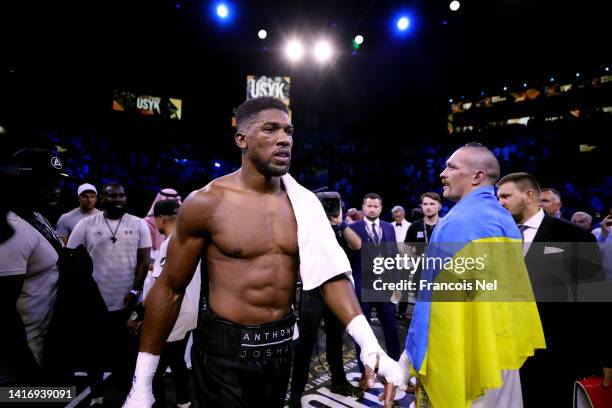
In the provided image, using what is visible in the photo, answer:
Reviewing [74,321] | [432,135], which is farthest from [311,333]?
[432,135]

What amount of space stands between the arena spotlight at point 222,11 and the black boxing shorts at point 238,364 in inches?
442

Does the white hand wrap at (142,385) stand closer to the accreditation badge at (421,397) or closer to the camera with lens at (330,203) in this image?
the accreditation badge at (421,397)

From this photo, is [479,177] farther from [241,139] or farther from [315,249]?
[241,139]

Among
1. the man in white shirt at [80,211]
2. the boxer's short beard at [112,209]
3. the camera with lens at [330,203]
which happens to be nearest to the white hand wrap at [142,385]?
the camera with lens at [330,203]

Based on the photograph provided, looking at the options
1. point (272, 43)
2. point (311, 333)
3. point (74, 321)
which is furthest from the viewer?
point (272, 43)

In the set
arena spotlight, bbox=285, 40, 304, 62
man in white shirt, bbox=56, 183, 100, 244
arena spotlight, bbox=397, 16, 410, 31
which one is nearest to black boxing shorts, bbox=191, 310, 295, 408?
man in white shirt, bbox=56, 183, 100, 244

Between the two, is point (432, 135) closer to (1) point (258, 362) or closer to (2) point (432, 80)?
(2) point (432, 80)

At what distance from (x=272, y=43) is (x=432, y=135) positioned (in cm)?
875

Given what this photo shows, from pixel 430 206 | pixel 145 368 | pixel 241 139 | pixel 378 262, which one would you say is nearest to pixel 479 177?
pixel 241 139

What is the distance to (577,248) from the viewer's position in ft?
7.97

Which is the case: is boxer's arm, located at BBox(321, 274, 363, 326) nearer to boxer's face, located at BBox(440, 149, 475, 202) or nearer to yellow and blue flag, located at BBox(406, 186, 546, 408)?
yellow and blue flag, located at BBox(406, 186, 546, 408)

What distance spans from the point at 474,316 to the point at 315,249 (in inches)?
35.0

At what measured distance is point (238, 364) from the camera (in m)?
1.47

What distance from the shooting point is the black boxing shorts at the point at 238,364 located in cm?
146
